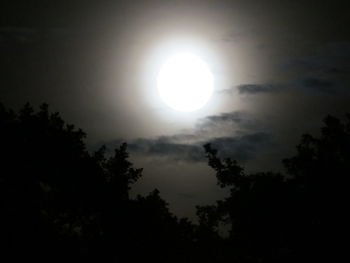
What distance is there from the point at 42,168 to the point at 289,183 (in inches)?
610

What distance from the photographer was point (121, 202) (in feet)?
103

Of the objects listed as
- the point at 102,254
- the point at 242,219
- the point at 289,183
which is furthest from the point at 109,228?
the point at 289,183

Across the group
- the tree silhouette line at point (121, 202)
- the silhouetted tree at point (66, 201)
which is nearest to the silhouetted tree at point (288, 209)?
the tree silhouette line at point (121, 202)

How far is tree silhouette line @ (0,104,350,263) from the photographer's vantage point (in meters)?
25.0

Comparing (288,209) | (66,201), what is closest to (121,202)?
(66,201)

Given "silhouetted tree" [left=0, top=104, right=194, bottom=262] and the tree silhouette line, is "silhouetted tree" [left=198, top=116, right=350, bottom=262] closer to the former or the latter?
the tree silhouette line

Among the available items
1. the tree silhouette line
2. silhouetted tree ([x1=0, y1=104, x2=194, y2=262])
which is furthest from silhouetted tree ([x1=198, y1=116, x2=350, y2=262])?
silhouetted tree ([x1=0, y1=104, x2=194, y2=262])

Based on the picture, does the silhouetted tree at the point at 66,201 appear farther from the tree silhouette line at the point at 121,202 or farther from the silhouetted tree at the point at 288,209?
the silhouetted tree at the point at 288,209

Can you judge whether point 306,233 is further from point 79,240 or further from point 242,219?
point 79,240

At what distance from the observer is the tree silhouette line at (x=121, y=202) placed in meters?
25.0

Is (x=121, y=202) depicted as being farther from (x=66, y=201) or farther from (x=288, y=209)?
(x=288, y=209)

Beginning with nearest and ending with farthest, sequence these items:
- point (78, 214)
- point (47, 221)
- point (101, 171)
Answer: point (47, 221), point (78, 214), point (101, 171)

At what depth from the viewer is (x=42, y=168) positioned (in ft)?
87.5

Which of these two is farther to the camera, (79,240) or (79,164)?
(79,164)
